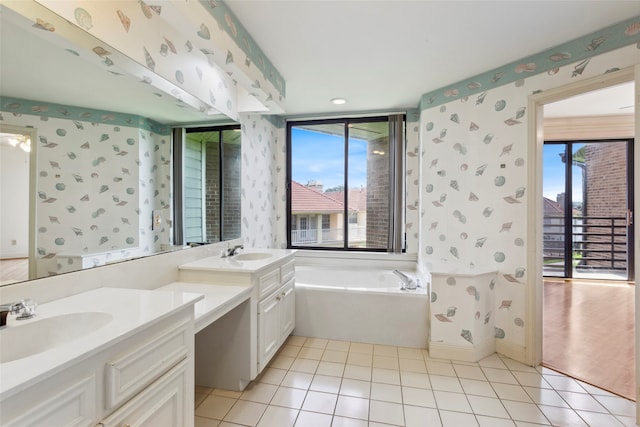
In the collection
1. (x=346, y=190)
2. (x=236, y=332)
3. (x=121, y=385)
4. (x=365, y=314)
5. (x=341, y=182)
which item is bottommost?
(x=365, y=314)

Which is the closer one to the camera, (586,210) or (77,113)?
(77,113)

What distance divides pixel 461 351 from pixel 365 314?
2.61 feet

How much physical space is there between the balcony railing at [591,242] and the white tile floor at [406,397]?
3.20 m

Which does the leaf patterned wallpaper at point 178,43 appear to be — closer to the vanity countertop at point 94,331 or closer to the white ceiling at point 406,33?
the white ceiling at point 406,33

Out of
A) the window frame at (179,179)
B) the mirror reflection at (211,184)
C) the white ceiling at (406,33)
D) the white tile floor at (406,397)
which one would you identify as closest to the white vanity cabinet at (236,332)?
the white tile floor at (406,397)

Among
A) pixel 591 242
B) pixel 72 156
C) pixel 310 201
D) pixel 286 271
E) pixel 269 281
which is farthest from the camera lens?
pixel 591 242

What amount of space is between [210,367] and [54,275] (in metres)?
1.14

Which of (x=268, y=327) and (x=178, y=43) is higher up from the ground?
(x=178, y=43)

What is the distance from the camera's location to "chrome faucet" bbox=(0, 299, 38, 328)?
92 centimetres

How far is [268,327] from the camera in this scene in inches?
80.7

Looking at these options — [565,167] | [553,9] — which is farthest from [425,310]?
[565,167]

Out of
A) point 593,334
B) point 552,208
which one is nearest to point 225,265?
point 593,334

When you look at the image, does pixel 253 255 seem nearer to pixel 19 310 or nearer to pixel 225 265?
pixel 225 265

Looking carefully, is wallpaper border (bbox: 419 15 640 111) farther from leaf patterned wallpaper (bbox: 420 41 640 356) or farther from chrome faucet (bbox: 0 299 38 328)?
chrome faucet (bbox: 0 299 38 328)
